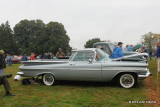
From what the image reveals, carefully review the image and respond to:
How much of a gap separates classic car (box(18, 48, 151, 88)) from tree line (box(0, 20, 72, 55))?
4425cm

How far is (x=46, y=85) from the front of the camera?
8031mm

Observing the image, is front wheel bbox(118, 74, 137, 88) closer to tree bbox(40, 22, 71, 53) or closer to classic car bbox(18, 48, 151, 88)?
Result: classic car bbox(18, 48, 151, 88)

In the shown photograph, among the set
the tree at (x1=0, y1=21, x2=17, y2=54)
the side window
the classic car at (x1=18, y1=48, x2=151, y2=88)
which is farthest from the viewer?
the tree at (x1=0, y1=21, x2=17, y2=54)

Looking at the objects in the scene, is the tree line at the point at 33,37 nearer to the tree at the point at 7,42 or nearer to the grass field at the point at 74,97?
the tree at the point at 7,42

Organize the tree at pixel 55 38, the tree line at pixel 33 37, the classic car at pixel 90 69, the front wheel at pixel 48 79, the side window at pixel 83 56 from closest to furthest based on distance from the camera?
the classic car at pixel 90 69, the side window at pixel 83 56, the front wheel at pixel 48 79, the tree at pixel 55 38, the tree line at pixel 33 37

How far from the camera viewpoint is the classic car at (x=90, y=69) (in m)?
7.15

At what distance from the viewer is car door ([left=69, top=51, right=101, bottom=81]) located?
7363mm

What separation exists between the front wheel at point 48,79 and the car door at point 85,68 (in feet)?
2.78

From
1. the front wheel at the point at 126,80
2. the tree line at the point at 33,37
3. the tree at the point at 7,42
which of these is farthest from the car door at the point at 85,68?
the tree at the point at 7,42

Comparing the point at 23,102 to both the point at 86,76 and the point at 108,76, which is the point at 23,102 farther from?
the point at 108,76

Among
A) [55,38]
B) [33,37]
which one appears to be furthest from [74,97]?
[33,37]

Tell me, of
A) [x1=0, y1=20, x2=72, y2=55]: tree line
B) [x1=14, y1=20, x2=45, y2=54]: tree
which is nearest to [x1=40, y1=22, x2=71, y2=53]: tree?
[x1=0, y1=20, x2=72, y2=55]: tree line

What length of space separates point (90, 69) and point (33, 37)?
55355mm

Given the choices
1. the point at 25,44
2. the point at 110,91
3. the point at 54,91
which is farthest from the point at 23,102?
the point at 25,44
